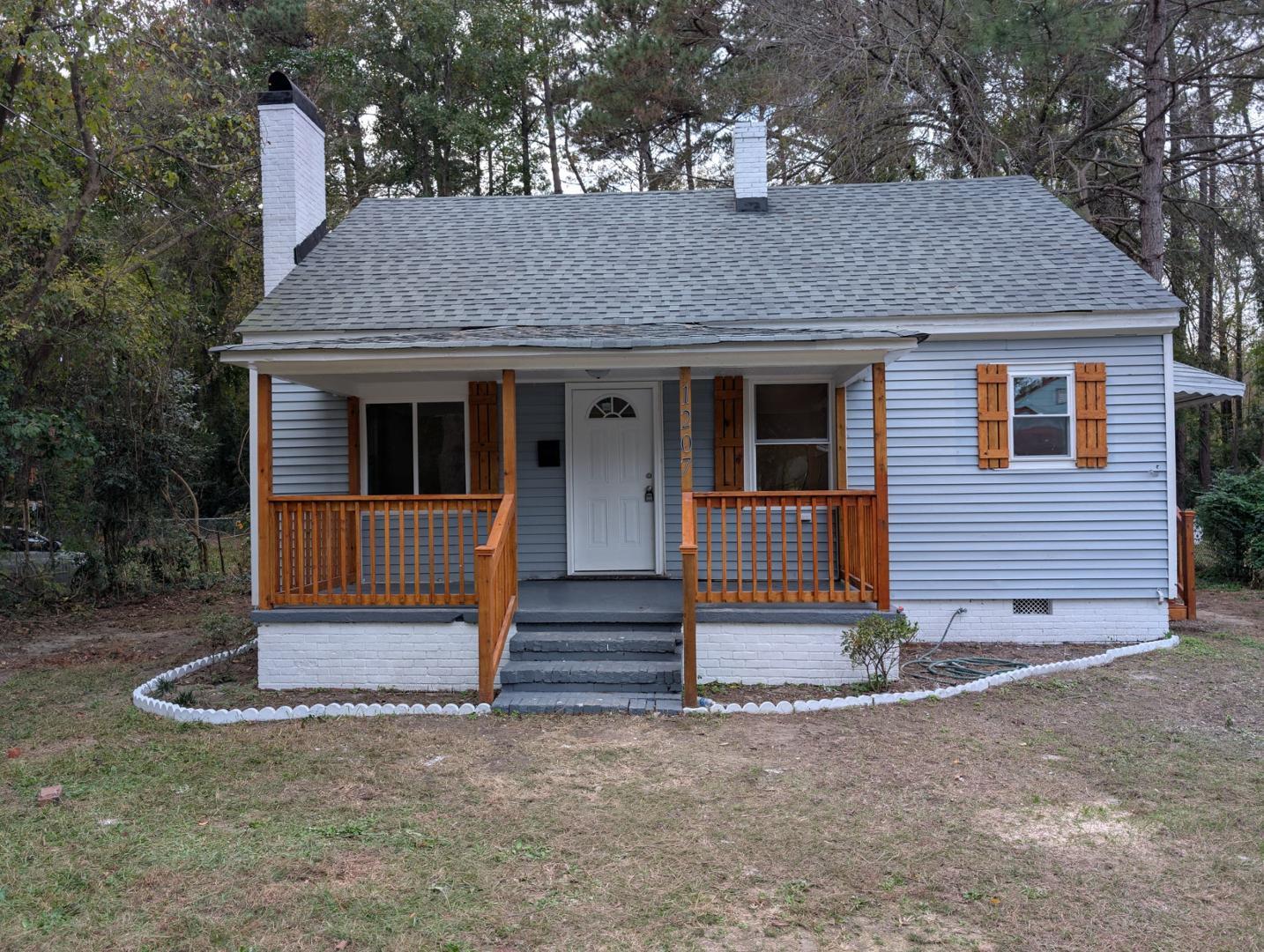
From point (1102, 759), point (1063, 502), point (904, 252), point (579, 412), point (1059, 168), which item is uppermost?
point (1059, 168)

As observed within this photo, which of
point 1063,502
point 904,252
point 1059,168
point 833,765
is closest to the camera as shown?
point 833,765

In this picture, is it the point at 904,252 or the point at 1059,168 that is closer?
the point at 904,252

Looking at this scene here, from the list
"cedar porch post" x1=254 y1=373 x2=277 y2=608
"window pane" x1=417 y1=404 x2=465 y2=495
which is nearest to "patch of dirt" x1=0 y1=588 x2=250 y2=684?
"cedar porch post" x1=254 y1=373 x2=277 y2=608

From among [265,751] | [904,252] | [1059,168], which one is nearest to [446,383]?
[265,751]

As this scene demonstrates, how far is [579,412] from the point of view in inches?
346

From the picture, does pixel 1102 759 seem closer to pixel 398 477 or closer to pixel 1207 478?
pixel 398 477

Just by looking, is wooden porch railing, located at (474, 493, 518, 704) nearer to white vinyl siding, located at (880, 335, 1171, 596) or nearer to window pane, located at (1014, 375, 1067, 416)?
white vinyl siding, located at (880, 335, 1171, 596)

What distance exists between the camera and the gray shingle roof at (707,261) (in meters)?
8.34

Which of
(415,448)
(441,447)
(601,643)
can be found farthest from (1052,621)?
(415,448)

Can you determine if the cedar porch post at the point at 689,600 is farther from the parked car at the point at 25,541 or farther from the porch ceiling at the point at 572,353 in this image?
the parked car at the point at 25,541

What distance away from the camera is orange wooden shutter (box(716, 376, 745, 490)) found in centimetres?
850

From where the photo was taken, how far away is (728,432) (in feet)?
27.9

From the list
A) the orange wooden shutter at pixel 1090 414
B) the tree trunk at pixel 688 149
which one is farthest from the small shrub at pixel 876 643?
the tree trunk at pixel 688 149

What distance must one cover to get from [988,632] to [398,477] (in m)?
6.04
